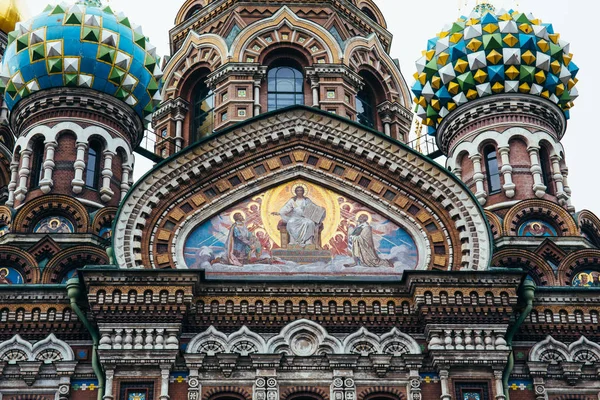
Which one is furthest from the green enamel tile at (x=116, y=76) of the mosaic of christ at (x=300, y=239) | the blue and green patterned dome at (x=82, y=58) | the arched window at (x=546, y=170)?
the arched window at (x=546, y=170)

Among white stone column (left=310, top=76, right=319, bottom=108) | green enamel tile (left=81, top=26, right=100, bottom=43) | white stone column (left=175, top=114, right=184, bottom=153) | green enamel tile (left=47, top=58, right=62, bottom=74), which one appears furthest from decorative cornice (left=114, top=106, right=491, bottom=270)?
white stone column (left=175, top=114, right=184, bottom=153)

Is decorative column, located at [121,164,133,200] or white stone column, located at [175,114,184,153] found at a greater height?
white stone column, located at [175,114,184,153]

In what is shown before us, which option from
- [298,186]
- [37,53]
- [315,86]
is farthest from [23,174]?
[315,86]

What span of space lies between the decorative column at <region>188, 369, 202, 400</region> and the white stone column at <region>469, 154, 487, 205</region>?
237 inches

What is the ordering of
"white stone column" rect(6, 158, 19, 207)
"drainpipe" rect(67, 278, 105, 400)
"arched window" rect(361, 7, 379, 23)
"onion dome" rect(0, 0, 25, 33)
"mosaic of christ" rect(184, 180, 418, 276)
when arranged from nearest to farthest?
"drainpipe" rect(67, 278, 105, 400) → "mosaic of christ" rect(184, 180, 418, 276) → "white stone column" rect(6, 158, 19, 207) → "arched window" rect(361, 7, 379, 23) → "onion dome" rect(0, 0, 25, 33)

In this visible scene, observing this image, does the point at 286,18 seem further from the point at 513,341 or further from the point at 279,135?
the point at 513,341

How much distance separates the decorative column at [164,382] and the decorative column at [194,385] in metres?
0.27

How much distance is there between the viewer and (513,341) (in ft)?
47.7

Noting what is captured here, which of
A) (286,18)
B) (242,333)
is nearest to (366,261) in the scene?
(242,333)

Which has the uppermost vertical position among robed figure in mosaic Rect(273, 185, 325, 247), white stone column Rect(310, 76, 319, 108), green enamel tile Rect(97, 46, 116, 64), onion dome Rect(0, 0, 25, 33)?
onion dome Rect(0, 0, 25, 33)

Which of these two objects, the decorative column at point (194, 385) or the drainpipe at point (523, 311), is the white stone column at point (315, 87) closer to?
the drainpipe at point (523, 311)

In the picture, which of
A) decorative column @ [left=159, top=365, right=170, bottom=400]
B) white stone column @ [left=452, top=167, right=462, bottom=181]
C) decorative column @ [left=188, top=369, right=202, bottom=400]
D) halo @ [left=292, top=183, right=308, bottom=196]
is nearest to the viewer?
decorative column @ [left=159, top=365, right=170, bottom=400]

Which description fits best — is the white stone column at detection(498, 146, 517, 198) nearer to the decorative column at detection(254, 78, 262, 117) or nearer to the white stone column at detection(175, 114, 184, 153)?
the decorative column at detection(254, 78, 262, 117)

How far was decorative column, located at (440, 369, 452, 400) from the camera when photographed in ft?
45.1
